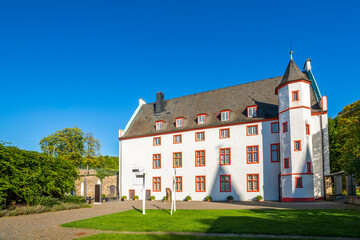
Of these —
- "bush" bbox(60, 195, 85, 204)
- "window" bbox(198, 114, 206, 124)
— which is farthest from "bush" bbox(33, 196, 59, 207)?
"window" bbox(198, 114, 206, 124)

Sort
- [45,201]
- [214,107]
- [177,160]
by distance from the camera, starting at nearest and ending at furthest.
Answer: [45,201]
[177,160]
[214,107]

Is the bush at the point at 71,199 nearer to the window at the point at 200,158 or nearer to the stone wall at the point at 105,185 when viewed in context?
the window at the point at 200,158

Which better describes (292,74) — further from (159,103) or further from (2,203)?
(2,203)

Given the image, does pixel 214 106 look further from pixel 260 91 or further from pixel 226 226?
pixel 226 226

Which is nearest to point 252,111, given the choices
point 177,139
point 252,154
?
point 252,154

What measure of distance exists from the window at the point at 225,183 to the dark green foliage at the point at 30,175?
16.0 meters

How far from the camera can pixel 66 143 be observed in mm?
59594

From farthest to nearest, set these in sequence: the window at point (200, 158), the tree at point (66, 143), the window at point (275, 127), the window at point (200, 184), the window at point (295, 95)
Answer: the tree at point (66, 143) < the window at point (200, 158) < the window at point (200, 184) < the window at point (275, 127) < the window at point (295, 95)

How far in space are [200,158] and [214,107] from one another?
651cm

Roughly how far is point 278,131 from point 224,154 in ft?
20.9

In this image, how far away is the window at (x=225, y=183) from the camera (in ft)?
106

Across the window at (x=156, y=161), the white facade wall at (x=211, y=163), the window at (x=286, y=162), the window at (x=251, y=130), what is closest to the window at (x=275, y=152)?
the white facade wall at (x=211, y=163)

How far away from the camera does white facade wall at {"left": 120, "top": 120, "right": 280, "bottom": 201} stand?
3036 cm

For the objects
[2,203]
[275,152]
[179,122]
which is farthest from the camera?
[179,122]
